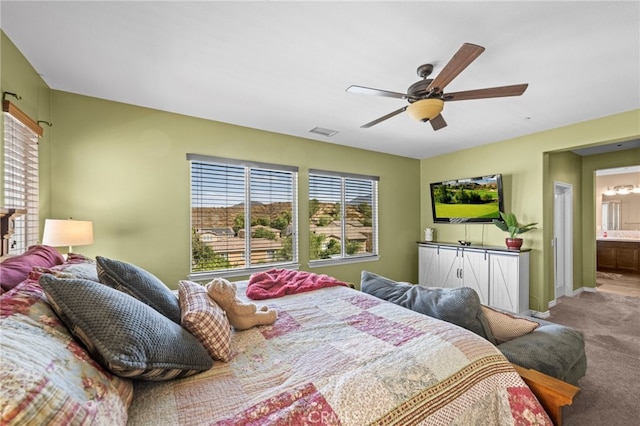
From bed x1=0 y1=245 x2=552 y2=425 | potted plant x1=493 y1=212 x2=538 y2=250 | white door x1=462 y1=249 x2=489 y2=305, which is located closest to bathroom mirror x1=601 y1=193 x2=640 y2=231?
potted plant x1=493 y1=212 x2=538 y2=250

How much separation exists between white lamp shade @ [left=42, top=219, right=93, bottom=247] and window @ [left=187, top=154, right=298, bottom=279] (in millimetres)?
1161

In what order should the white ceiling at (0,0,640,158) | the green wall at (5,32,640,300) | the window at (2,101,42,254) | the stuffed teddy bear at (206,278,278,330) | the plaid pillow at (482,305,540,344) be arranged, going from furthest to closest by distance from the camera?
the green wall at (5,32,640,300), the window at (2,101,42,254), the plaid pillow at (482,305,540,344), the white ceiling at (0,0,640,158), the stuffed teddy bear at (206,278,278,330)

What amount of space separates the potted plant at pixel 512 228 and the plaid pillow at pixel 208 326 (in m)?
4.12

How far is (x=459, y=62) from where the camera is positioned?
171cm

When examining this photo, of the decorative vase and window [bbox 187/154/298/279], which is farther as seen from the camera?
the decorative vase

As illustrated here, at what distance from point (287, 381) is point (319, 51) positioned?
2.12m

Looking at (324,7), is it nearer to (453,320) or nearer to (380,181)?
(453,320)

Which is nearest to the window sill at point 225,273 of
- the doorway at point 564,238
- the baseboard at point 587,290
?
the doorway at point 564,238

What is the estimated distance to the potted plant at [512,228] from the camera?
3959 mm

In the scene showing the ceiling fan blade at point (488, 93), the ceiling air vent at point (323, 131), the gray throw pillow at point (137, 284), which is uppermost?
the ceiling air vent at point (323, 131)

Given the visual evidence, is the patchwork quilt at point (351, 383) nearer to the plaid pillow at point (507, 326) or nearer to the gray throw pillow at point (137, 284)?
the gray throw pillow at point (137, 284)

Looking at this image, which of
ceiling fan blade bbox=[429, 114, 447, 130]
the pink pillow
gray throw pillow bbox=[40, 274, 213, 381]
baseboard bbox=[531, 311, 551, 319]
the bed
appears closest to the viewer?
the bed

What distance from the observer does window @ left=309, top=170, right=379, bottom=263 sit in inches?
174

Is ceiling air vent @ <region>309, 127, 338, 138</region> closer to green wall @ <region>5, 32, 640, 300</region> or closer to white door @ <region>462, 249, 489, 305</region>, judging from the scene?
green wall @ <region>5, 32, 640, 300</region>
